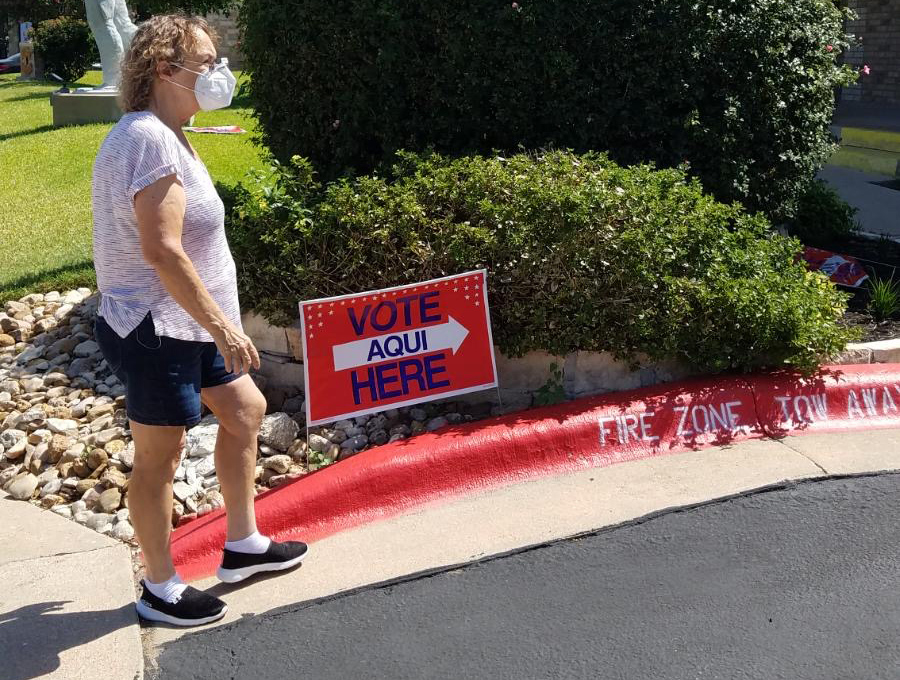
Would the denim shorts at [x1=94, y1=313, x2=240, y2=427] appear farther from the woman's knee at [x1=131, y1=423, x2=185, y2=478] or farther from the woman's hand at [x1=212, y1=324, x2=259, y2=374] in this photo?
the woman's hand at [x1=212, y1=324, x2=259, y2=374]

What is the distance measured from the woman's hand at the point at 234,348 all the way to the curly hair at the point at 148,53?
772 mm

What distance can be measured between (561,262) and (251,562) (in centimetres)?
212

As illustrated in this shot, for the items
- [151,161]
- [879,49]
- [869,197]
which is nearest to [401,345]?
[151,161]

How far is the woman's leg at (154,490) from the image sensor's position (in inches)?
131

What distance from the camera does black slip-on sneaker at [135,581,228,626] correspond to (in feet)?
11.4

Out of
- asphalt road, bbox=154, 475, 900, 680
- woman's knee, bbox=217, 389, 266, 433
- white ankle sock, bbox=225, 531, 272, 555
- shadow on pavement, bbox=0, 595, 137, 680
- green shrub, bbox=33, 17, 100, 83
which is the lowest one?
asphalt road, bbox=154, 475, 900, 680

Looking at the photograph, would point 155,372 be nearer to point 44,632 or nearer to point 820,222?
point 44,632

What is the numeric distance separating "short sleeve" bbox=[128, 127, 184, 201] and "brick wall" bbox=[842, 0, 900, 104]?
1518 centimetres

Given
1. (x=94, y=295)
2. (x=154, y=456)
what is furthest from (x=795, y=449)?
(x=94, y=295)

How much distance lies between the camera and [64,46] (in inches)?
950

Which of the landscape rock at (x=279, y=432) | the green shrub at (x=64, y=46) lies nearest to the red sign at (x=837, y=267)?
the landscape rock at (x=279, y=432)

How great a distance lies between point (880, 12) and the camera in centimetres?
1631

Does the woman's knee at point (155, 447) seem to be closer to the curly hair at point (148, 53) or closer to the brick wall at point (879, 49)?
the curly hair at point (148, 53)

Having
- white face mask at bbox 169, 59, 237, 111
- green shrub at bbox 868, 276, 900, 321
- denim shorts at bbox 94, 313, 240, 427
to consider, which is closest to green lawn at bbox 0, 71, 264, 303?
white face mask at bbox 169, 59, 237, 111
